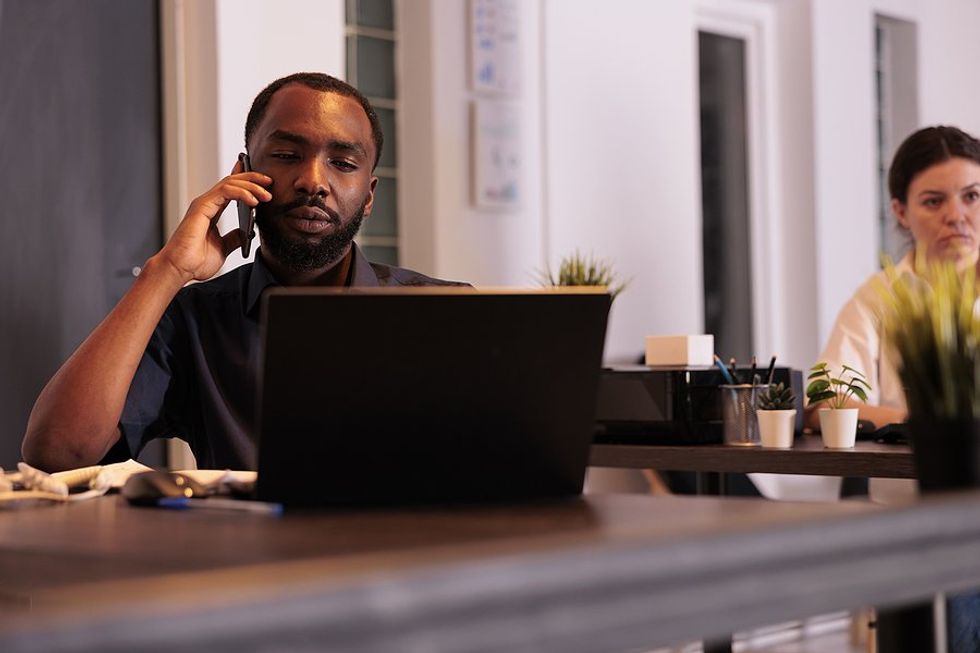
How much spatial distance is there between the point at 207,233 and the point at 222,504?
0.99 metres

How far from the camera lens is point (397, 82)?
4547mm

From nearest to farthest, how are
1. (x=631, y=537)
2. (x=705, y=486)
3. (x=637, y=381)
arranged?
(x=631, y=537), (x=637, y=381), (x=705, y=486)

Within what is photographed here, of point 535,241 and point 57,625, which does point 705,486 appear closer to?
point 535,241

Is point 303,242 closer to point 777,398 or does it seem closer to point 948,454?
point 777,398

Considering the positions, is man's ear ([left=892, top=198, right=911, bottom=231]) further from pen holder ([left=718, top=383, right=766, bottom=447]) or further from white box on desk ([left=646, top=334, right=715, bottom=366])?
pen holder ([left=718, top=383, right=766, bottom=447])

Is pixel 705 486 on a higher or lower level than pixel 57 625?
lower

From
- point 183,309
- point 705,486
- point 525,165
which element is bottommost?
point 705,486

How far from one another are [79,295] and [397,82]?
1.39 m

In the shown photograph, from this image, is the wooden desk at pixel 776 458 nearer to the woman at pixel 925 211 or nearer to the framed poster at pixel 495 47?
the woman at pixel 925 211

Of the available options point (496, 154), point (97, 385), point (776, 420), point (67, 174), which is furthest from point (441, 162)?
point (97, 385)

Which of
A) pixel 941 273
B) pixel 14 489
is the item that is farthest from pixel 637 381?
pixel 941 273

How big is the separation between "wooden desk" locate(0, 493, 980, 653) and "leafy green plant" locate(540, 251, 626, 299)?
3034 millimetres

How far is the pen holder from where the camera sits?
2.52 meters

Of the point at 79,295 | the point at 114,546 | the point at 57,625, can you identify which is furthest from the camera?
the point at 79,295
